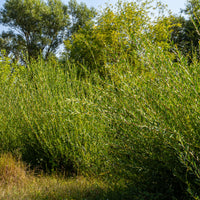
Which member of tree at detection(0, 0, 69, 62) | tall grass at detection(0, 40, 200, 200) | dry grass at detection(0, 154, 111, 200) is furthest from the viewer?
tree at detection(0, 0, 69, 62)

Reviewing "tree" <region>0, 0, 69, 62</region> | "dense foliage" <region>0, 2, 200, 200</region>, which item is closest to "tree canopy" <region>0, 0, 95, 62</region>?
"tree" <region>0, 0, 69, 62</region>

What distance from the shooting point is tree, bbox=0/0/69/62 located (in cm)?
2333

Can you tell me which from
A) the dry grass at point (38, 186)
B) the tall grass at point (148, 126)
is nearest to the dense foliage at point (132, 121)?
the tall grass at point (148, 126)

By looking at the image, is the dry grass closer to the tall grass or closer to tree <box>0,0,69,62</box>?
the tall grass

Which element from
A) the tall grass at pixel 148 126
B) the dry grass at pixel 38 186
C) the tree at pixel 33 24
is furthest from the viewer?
the tree at pixel 33 24

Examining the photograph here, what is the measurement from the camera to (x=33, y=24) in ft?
79.5

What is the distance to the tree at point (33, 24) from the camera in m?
23.3

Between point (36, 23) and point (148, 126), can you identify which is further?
point (36, 23)

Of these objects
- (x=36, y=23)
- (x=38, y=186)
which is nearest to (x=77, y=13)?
(x=36, y=23)

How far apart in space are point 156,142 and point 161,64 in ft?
2.55

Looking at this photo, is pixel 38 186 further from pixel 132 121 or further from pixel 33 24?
pixel 33 24

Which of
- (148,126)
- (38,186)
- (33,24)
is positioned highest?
(33,24)

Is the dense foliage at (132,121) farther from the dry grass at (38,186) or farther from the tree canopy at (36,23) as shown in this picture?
the tree canopy at (36,23)

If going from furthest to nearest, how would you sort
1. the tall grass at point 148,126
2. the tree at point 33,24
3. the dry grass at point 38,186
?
the tree at point 33,24
the dry grass at point 38,186
the tall grass at point 148,126
